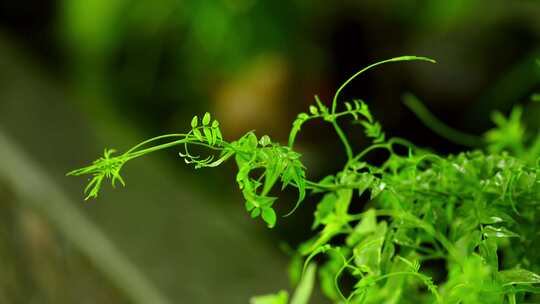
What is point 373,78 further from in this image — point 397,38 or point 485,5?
point 485,5

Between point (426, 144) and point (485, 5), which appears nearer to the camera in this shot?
point (426, 144)

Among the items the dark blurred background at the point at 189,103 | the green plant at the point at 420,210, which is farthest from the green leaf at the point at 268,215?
the dark blurred background at the point at 189,103

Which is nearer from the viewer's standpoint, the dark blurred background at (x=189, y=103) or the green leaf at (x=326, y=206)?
the green leaf at (x=326, y=206)

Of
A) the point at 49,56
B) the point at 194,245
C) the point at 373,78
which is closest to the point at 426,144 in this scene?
the point at 373,78

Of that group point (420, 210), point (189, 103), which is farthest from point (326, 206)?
point (189, 103)

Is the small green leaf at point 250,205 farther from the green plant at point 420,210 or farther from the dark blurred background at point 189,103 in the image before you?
the dark blurred background at point 189,103

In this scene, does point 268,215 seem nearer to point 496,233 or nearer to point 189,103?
point 496,233

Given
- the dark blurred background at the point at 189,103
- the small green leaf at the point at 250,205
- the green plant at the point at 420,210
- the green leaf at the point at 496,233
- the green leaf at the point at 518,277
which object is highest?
the dark blurred background at the point at 189,103

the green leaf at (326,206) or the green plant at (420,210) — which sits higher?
the green leaf at (326,206)

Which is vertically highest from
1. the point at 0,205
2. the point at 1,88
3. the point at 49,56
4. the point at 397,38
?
the point at 49,56
